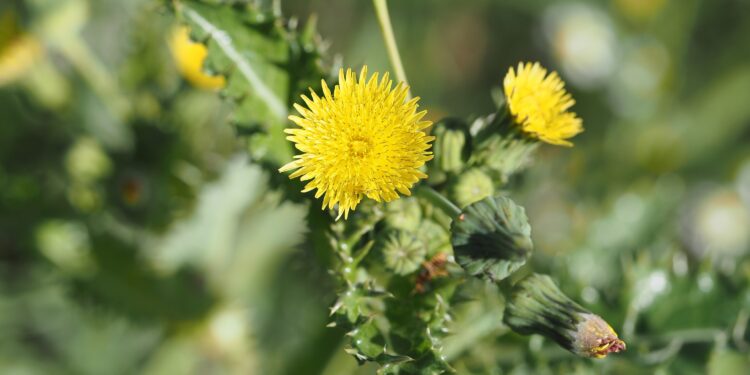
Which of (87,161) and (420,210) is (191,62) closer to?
(87,161)

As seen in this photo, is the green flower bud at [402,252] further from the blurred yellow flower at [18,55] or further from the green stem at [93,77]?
the blurred yellow flower at [18,55]

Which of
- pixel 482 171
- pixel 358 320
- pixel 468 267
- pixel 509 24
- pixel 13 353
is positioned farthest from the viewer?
pixel 509 24

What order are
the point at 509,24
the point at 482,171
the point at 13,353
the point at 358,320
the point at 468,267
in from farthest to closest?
the point at 509,24 < the point at 13,353 < the point at 482,171 < the point at 358,320 < the point at 468,267

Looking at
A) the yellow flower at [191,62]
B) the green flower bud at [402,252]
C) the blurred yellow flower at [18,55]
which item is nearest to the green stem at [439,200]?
the green flower bud at [402,252]

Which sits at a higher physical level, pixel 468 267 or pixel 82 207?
pixel 82 207

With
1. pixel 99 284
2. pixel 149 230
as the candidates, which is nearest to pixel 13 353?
pixel 99 284

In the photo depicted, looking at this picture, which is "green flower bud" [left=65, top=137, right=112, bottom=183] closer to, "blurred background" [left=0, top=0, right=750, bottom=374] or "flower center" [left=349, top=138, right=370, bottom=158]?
"blurred background" [left=0, top=0, right=750, bottom=374]

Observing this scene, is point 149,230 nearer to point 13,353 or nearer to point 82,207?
point 82,207
